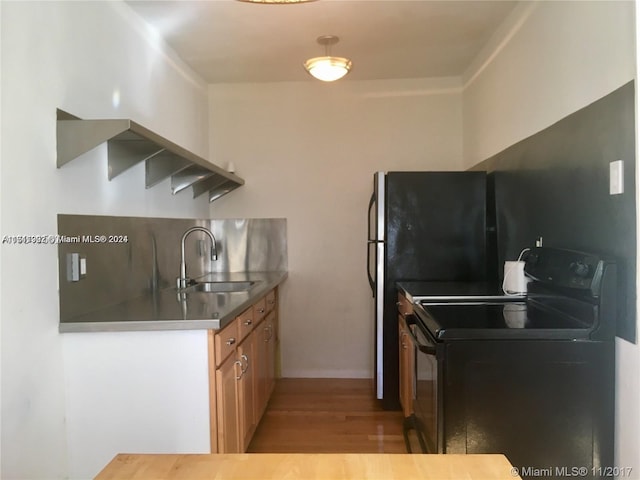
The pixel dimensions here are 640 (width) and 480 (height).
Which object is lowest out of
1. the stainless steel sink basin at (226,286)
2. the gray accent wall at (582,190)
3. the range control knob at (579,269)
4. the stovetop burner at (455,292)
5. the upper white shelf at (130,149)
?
the stainless steel sink basin at (226,286)

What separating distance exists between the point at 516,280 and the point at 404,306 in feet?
2.33

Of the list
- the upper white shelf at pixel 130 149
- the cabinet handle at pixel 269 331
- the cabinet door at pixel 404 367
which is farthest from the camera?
the cabinet handle at pixel 269 331

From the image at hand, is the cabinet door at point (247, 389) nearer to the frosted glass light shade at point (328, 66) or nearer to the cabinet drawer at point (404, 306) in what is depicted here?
the cabinet drawer at point (404, 306)

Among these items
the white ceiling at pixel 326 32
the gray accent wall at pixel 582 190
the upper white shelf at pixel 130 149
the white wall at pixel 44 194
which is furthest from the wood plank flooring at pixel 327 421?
the white ceiling at pixel 326 32

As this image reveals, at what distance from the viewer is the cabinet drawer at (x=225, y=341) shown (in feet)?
6.25

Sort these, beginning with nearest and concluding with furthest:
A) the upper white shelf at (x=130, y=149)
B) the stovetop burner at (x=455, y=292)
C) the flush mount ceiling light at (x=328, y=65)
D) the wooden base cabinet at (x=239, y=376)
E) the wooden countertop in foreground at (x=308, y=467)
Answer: the wooden countertop in foreground at (x=308, y=467)
the upper white shelf at (x=130, y=149)
the wooden base cabinet at (x=239, y=376)
the stovetop burner at (x=455, y=292)
the flush mount ceiling light at (x=328, y=65)

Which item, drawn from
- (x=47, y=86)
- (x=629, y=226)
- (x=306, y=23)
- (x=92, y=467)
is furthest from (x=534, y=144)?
(x=92, y=467)

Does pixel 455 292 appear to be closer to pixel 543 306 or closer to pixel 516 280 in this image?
pixel 516 280

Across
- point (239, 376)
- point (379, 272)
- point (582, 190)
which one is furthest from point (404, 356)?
point (582, 190)

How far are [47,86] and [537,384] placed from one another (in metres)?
2.10

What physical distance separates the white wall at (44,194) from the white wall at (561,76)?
1.59 metres

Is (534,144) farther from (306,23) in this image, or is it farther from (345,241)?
(345,241)

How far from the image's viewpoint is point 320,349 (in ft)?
13.2

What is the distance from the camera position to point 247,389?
8.04ft
